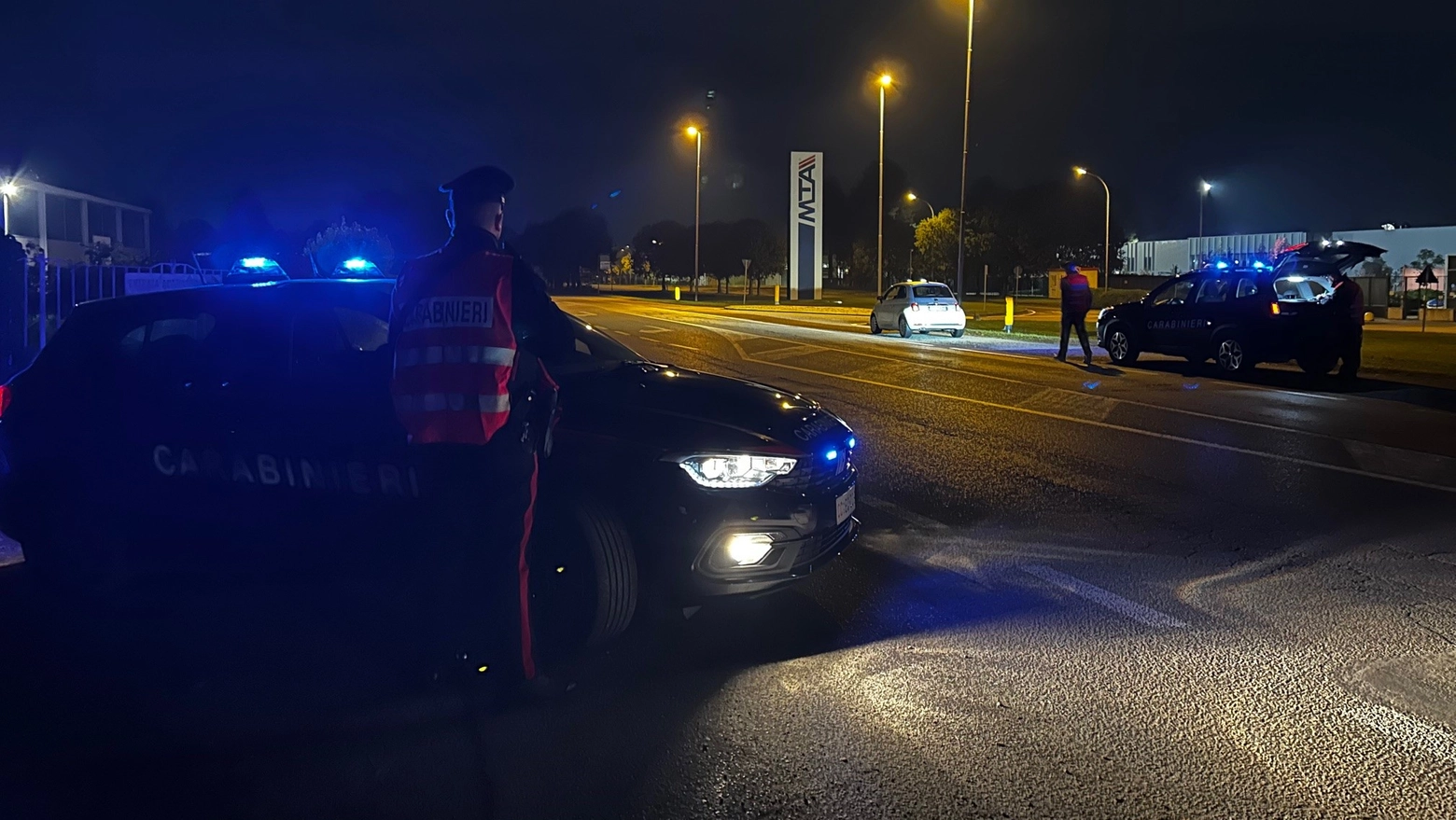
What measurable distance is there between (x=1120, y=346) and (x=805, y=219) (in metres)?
50.7

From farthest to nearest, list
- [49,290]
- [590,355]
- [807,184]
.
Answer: [807,184], [49,290], [590,355]

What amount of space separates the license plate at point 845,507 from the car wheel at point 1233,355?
14143mm

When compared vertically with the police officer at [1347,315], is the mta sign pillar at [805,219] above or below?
above

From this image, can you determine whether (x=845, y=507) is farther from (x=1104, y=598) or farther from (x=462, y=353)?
(x=462, y=353)

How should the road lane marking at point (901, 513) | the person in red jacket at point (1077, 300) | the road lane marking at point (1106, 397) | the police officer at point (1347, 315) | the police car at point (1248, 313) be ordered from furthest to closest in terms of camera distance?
1. the person in red jacket at point (1077, 300)
2. the police car at point (1248, 313)
3. the police officer at point (1347, 315)
4. the road lane marking at point (1106, 397)
5. the road lane marking at point (901, 513)

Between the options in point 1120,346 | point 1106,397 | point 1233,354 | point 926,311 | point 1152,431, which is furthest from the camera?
point 926,311

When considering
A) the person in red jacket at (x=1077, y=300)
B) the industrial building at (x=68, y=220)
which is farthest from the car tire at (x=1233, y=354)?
the industrial building at (x=68, y=220)

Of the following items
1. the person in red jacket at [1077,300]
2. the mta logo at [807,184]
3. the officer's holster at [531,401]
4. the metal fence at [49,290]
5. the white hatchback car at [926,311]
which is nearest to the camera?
the officer's holster at [531,401]

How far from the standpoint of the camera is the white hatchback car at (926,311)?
2733 centimetres

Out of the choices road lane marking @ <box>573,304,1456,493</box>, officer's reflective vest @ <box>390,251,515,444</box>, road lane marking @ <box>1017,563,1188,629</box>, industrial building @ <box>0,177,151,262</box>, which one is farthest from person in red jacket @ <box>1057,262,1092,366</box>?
industrial building @ <box>0,177,151,262</box>

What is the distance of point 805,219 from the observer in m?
69.1

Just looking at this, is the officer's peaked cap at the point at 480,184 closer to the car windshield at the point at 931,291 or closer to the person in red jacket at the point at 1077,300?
the person in red jacket at the point at 1077,300

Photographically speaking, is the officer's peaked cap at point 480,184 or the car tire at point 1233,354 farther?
the car tire at point 1233,354

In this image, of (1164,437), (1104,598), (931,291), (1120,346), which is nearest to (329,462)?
(1104,598)
